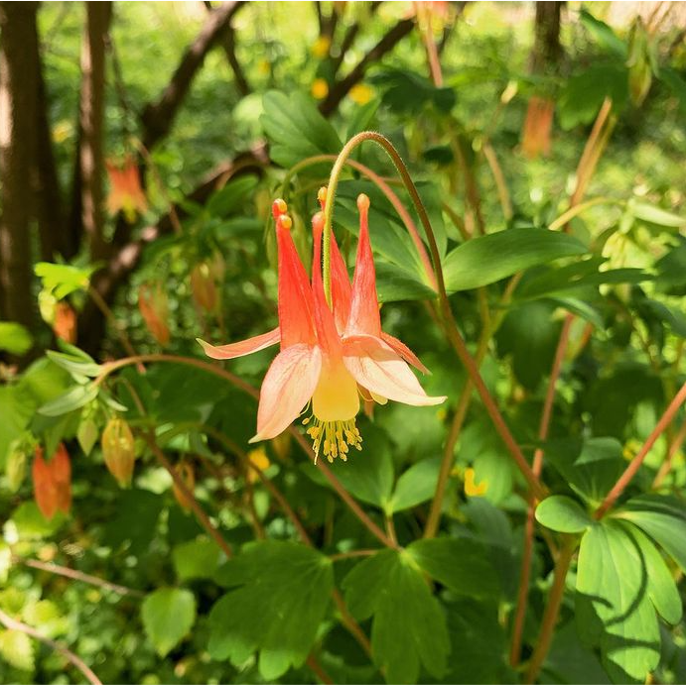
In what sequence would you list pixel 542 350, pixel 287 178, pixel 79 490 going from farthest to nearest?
pixel 79 490, pixel 542 350, pixel 287 178

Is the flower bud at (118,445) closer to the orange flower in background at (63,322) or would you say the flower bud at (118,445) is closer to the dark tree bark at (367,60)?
the orange flower in background at (63,322)

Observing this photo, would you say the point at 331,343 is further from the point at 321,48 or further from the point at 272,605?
the point at 321,48

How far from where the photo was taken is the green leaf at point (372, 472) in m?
1.04

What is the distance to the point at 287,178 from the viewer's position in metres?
0.74

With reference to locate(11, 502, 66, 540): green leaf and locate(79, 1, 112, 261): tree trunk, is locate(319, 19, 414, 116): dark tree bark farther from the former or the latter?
locate(11, 502, 66, 540): green leaf

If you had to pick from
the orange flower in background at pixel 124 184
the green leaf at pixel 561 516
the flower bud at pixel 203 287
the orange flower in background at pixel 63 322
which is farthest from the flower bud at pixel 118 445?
→ the orange flower in background at pixel 124 184

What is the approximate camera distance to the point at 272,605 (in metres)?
0.93

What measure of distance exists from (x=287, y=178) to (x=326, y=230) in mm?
250

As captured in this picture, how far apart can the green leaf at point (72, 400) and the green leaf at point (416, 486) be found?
492 mm

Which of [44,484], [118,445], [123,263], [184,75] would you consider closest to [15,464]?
[44,484]

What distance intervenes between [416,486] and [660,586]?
40 cm

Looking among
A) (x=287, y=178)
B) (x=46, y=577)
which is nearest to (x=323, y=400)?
(x=287, y=178)

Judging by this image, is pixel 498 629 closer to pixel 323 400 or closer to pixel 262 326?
pixel 323 400

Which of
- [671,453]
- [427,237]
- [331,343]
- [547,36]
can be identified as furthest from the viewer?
[547,36]
